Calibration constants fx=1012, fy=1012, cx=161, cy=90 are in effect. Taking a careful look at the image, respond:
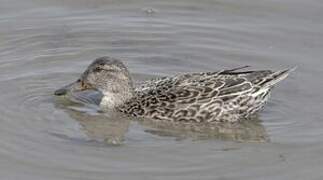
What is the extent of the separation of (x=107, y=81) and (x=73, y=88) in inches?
15.9

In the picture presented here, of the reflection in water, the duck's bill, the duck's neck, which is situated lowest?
the reflection in water

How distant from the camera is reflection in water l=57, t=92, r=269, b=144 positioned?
10609mm

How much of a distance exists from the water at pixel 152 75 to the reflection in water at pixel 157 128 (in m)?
0.02

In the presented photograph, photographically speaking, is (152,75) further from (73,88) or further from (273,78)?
(273,78)

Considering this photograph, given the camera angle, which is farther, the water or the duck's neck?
the duck's neck

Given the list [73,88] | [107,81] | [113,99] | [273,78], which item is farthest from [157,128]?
[273,78]

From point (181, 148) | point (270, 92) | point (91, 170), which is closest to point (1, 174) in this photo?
point (91, 170)

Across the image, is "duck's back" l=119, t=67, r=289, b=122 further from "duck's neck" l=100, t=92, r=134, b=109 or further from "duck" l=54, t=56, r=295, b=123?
"duck's neck" l=100, t=92, r=134, b=109

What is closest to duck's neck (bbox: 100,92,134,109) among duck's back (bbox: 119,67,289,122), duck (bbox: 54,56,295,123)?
duck (bbox: 54,56,295,123)

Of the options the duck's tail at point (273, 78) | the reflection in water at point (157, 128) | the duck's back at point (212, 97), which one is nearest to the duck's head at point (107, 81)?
the reflection in water at point (157, 128)

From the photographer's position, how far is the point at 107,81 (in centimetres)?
1157

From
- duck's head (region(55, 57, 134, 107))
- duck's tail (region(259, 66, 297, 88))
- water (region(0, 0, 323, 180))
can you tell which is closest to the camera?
water (region(0, 0, 323, 180))

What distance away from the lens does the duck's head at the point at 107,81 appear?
1135 centimetres

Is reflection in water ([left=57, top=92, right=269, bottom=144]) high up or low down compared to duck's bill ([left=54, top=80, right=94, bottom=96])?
down
